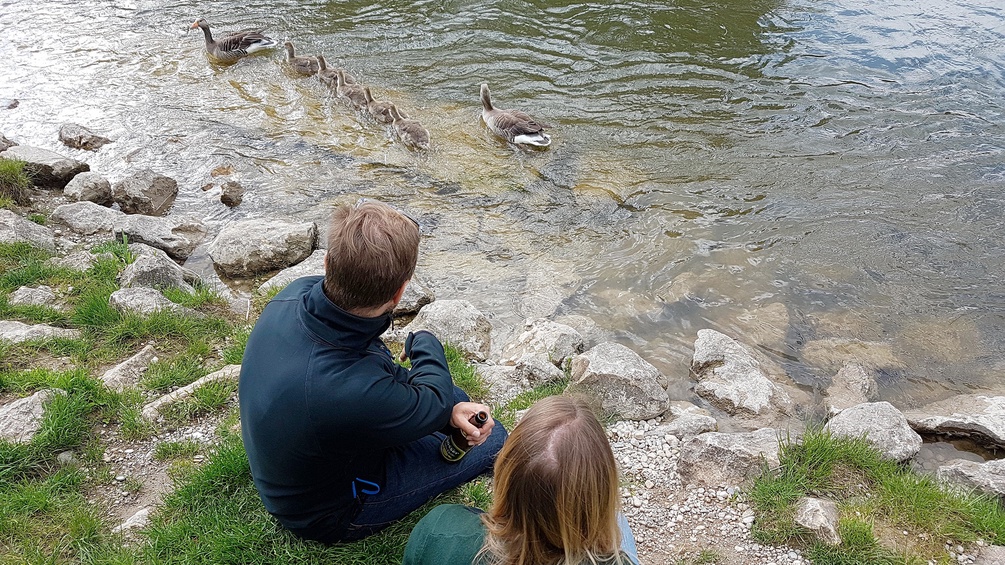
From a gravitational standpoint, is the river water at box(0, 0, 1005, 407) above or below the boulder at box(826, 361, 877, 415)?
above

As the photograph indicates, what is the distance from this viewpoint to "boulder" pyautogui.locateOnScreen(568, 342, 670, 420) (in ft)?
15.8

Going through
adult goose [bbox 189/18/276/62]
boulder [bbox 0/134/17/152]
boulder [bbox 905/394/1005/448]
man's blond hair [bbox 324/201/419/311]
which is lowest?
boulder [bbox 905/394/1005/448]

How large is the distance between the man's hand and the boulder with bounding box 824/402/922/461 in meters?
2.62

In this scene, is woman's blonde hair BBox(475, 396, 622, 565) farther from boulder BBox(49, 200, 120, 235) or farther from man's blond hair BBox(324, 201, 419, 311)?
boulder BBox(49, 200, 120, 235)

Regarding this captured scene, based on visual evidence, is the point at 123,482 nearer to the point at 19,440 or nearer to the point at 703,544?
the point at 19,440

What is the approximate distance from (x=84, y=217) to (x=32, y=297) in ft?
7.41

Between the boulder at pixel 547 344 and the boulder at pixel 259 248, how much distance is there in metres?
2.79

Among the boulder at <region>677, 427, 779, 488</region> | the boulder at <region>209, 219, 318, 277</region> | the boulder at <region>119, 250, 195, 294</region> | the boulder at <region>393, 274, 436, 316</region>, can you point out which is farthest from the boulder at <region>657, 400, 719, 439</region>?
the boulder at <region>119, 250, 195, 294</region>

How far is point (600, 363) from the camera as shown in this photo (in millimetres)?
4980

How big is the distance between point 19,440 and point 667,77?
34.6 feet

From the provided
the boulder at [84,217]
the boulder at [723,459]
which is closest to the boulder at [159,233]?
the boulder at [84,217]

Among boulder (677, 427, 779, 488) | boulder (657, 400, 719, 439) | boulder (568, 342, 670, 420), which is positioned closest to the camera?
boulder (677, 427, 779, 488)

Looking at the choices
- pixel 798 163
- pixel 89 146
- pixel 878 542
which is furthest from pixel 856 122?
pixel 89 146

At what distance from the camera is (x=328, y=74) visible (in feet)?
37.7
